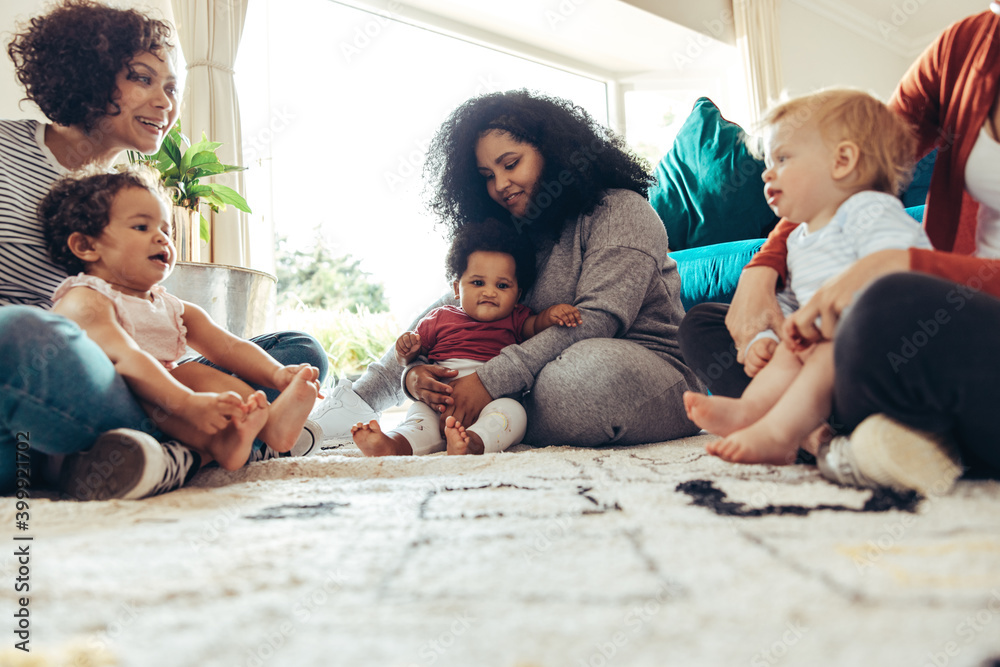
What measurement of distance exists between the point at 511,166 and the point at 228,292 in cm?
86

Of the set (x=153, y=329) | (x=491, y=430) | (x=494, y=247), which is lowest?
(x=491, y=430)

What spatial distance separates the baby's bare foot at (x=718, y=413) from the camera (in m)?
0.77

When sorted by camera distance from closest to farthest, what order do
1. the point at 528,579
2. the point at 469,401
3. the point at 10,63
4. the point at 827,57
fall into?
the point at 528,579, the point at 469,401, the point at 10,63, the point at 827,57

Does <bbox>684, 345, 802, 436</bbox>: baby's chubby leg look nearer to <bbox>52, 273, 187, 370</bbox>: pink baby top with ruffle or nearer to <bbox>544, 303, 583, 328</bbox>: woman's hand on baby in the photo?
<bbox>544, 303, 583, 328</bbox>: woman's hand on baby

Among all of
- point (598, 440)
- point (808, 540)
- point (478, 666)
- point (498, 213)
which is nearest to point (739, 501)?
point (808, 540)

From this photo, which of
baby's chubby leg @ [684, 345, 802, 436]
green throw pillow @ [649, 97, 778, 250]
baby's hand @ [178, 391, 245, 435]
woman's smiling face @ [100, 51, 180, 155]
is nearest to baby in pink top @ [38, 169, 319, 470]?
baby's hand @ [178, 391, 245, 435]

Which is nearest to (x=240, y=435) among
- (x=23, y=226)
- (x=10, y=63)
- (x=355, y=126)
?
(x=23, y=226)

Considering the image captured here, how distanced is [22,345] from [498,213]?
1.03 m

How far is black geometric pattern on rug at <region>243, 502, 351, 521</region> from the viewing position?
2.11ft

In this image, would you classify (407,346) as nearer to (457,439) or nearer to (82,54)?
(457,439)

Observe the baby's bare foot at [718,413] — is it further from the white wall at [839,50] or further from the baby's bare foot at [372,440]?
the white wall at [839,50]

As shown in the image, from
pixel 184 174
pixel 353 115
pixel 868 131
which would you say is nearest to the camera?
pixel 868 131

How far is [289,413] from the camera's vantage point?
93cm

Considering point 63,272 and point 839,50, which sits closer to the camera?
→ point 63,272
